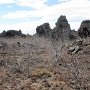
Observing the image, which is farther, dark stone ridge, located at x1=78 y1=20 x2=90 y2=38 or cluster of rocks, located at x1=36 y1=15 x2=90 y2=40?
dark stone ridge, located at x1=78 y1=20 x2=90 y2=38

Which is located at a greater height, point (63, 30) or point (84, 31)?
point (63, 30)

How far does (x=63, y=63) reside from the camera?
21375mm

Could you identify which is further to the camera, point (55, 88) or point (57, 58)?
point (57, 58)

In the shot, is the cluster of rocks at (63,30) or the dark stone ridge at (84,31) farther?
the dark stone ridge at (84,31)

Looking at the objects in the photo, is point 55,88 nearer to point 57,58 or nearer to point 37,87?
point 37,87

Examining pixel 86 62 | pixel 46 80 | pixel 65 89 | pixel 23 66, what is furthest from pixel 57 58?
pixel 65 89

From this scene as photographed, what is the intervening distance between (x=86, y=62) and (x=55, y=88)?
794cm

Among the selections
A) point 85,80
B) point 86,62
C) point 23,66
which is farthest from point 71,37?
point 85,80

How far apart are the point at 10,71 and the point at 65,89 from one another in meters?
5.03

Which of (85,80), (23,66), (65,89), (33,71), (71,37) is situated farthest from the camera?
(71,37)

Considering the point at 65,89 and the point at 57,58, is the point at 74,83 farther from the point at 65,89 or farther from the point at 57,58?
the point at 57,58

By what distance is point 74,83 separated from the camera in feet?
48.3

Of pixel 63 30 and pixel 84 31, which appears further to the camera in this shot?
pixel 84 31

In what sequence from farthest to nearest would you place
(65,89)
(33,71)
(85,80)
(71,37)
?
(71,37)
(33,71)
(85,80)
(65,89)
